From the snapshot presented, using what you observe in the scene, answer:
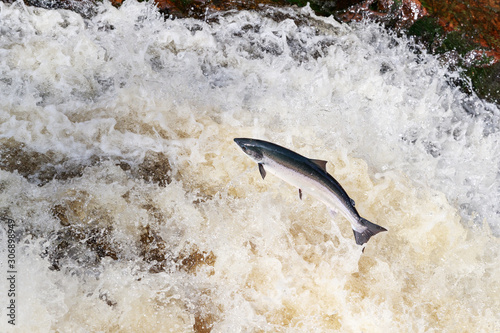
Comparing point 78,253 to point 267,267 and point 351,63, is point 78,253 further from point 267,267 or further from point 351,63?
point 351,63

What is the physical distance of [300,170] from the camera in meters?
2.65

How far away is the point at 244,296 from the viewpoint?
3.15 m

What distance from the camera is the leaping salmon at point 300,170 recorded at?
265 cm

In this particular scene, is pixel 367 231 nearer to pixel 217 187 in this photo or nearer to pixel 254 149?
pixel 254 149

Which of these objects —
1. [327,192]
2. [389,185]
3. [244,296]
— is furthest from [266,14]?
[244,296]

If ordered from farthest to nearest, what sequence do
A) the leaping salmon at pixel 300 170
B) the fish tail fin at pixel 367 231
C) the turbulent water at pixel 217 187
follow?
1. the turbulent water at pixel 217 187
2. the fish tail fin at pixel 367 231
3. the leaping salmon at pixel 300 170

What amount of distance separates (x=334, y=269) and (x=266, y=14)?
335 centimetres

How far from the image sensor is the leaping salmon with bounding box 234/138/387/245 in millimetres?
2648

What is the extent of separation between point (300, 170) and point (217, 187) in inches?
43.5

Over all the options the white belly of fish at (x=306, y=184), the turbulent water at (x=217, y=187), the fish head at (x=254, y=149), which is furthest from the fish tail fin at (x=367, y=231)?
the fish head at (x=254, y=149)

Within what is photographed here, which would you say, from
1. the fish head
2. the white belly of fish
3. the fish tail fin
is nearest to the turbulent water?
the fish tail fin

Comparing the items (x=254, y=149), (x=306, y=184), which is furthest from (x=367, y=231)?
(x=254, y=149)

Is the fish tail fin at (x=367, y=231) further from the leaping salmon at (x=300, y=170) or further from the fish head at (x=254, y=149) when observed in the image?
the fish head at (x=254, y=149)

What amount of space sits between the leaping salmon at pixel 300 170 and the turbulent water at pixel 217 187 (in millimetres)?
804
